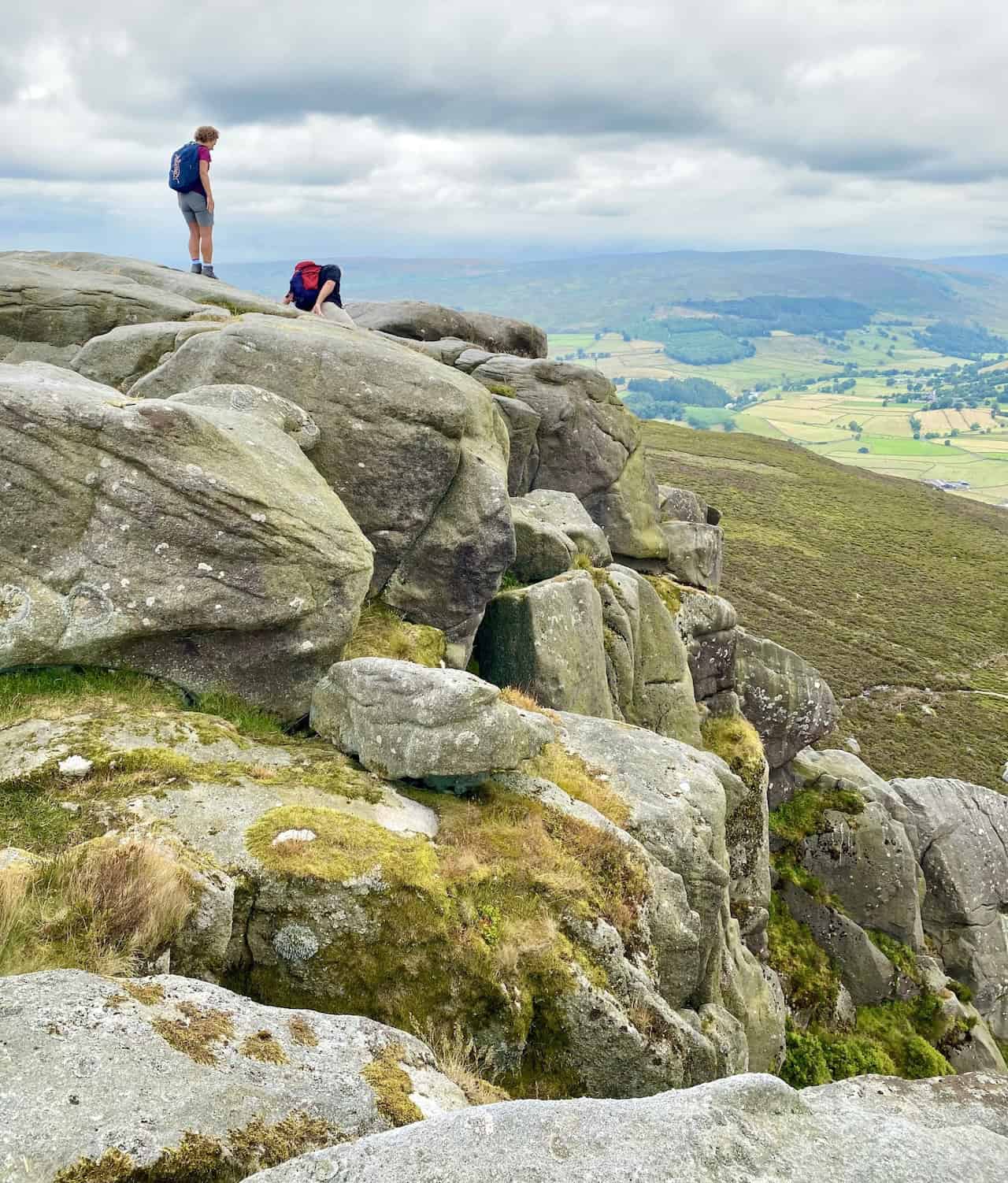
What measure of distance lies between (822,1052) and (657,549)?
2270cm

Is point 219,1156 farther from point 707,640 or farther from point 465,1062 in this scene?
point 707,640

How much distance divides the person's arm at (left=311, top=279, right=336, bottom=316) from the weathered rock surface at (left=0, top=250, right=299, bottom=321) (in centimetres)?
152

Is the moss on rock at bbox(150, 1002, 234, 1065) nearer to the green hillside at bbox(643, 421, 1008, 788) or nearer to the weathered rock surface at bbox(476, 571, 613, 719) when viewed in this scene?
the weathered rock surface at bbox(476, 571, 613, 719)

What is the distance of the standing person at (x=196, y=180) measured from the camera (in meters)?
27.4

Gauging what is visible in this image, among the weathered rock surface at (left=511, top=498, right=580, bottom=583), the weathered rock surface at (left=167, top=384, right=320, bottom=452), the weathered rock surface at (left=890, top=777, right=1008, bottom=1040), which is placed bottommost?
the weathered rock surface at (left=890, top=777, right=1008, bottom=1040)

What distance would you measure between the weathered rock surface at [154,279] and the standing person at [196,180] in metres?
2.20

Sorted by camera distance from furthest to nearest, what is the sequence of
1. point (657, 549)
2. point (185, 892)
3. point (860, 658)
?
point (860, 658), point (657, 549), point (185, 892)

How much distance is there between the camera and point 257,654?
583 inches

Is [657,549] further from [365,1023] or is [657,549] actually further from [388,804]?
[365,1023]

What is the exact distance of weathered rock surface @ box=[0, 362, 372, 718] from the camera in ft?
43.8

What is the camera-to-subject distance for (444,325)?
44.8 metres

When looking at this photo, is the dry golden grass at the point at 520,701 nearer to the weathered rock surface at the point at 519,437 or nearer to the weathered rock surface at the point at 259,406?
the weathered rock surface at the point at 259,406

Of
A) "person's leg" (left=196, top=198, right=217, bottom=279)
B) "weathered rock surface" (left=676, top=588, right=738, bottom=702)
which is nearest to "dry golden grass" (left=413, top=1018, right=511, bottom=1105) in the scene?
"weathered rock surface" (left=676, top=588, right=738, bottom=702)

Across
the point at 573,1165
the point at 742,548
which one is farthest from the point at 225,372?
the point at 742,548
